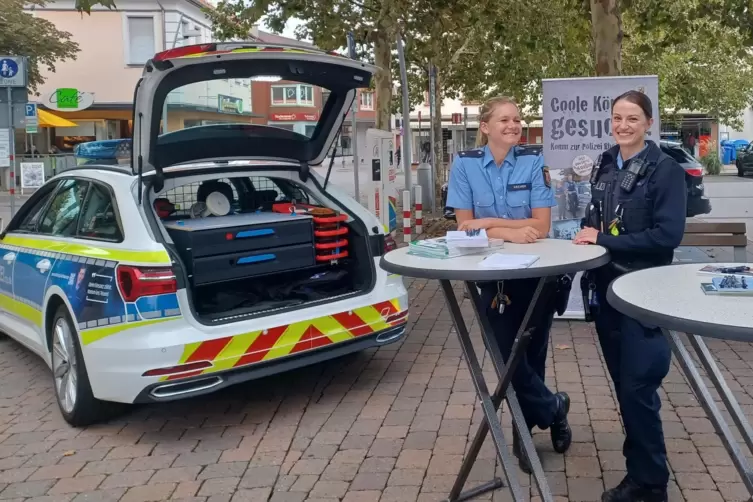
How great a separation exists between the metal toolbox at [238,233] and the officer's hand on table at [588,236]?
2.25 m

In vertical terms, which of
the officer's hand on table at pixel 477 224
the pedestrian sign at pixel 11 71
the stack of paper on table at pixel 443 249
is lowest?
the stack of paper on table at pixel 443 249

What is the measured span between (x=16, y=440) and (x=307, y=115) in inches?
2169

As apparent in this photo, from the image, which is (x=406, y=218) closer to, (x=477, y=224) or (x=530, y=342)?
(x=477, y=224)

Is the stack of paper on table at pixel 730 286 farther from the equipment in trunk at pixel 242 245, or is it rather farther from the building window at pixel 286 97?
the building window at pixel 286 97

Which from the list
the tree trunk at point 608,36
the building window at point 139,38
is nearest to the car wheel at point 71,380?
the tree trunk at point 608,36

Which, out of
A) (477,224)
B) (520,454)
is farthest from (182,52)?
(520,454)

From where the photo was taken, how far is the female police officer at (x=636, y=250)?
128 inches

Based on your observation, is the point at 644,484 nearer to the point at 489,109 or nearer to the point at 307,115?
the point at 489,109

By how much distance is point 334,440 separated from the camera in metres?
4.43

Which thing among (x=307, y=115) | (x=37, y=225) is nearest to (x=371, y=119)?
(x=307, y=115)

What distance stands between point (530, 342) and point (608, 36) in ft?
19.2

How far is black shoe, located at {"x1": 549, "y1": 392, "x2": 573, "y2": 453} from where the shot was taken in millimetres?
3994

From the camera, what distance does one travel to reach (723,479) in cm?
374

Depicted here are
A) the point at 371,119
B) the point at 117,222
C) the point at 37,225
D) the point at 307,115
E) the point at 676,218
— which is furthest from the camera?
the point at 371,119
